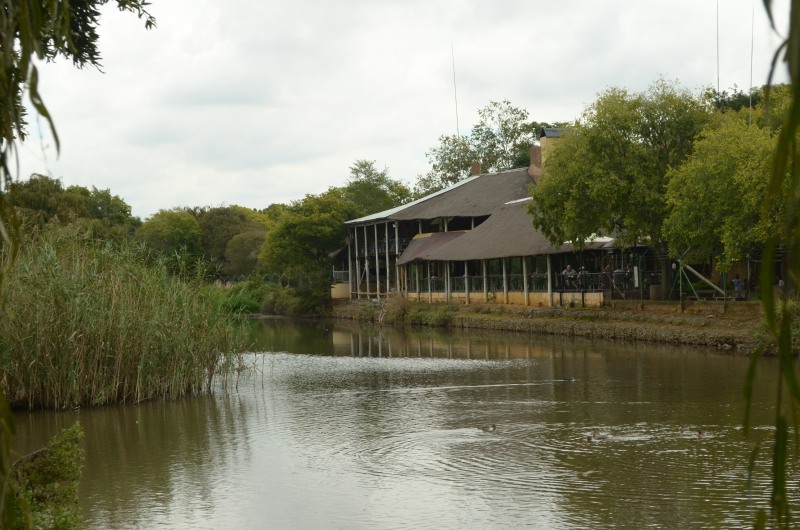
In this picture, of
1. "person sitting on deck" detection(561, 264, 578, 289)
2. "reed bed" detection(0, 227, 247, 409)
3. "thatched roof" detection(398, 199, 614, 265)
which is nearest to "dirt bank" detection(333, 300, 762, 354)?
"person sitting on deck" detection(561, 264, 578, 289)

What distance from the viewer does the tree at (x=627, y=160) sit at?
30828mm

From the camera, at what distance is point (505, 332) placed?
37.0 m

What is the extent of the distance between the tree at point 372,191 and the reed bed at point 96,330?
51.6m

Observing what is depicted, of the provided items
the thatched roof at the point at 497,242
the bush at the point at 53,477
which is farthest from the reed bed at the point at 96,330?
the thatched roof at the point at 497,242

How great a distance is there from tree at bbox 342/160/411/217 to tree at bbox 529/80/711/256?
39309mm

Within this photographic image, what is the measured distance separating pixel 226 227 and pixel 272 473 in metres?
65.8

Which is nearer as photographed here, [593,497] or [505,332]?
[593,497]

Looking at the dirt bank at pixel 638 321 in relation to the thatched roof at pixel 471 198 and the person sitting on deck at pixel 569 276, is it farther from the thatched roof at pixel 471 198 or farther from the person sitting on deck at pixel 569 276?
the thatched roof at pixel 471 198

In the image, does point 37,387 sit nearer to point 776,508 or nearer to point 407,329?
point 776,508

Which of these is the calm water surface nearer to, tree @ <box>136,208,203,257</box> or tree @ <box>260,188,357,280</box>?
tree @ <box>260,188,357,280</box>

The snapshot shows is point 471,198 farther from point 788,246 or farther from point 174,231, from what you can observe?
point 788,246

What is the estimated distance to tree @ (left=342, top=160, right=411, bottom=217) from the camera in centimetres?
7156

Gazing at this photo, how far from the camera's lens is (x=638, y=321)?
3103 cm

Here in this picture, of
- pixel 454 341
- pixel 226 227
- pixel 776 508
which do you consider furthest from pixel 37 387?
pixel 226 227
